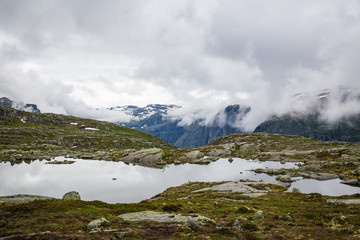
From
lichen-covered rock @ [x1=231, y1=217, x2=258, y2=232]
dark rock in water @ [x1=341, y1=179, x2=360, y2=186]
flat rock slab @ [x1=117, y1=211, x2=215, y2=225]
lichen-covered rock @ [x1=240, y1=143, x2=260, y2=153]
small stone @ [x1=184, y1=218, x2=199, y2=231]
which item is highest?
lichen-covered rock @ [x1=240, y1=143, x2=260, y2=153]

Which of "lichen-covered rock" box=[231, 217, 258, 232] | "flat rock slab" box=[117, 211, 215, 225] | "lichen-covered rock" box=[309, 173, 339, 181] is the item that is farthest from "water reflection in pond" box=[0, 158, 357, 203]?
"lichen-covered rock" box=[231, 217, 258, 232]

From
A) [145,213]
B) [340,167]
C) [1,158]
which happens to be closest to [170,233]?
[145,213]

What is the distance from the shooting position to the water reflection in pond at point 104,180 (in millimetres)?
62906

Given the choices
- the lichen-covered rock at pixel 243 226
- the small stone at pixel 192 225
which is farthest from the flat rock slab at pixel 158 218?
the lichen-covered rock at pixel 243 226

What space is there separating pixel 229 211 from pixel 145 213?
1337 centimetres

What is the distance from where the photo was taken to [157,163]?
4946 inches

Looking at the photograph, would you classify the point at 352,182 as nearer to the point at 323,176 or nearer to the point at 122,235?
the point at 323,176

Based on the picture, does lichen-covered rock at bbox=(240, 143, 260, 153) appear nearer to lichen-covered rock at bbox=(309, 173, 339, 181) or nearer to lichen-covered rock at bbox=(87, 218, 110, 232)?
lichen-covered rock at bbox=(309, 173, 339, 181)

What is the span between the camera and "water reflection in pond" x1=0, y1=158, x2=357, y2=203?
62.9 meters

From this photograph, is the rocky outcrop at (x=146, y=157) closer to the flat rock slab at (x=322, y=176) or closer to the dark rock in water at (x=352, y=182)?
the flat rock slab at (x=322, y=176)

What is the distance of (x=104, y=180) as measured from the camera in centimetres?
7962

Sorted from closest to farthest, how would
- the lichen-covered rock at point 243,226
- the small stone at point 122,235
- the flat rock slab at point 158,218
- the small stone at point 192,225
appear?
the small stone at point 122,235 → the small stone at point 192,225 → the lichen-covered rock at point 243,226 → the flat rock slab at point 158,218

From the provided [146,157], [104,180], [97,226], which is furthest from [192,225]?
[146,157]

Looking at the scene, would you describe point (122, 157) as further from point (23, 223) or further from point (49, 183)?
point (23, 223)
